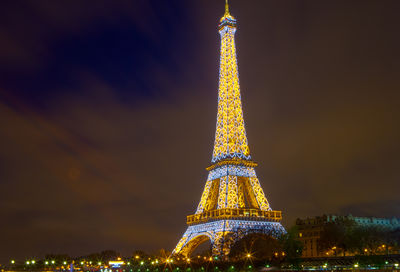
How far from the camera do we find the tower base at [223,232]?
77700mm

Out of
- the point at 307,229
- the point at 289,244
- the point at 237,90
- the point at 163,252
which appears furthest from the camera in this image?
the point at 307,229

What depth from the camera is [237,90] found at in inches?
3733

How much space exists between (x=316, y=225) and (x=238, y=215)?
56243 millimetres

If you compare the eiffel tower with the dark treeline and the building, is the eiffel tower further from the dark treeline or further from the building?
the building

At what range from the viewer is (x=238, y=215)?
81125 millimetres

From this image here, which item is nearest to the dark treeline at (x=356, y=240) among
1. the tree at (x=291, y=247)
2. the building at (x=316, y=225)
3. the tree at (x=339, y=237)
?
the tree at (x=339, y=237)

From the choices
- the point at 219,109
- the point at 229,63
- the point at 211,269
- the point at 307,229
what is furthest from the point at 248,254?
the point at 307,229

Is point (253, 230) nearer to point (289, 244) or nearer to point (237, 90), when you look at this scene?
point (289, 244)

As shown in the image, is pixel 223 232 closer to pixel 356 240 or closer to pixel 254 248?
pixel 254 248

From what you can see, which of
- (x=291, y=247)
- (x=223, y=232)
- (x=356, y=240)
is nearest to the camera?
(x=291, y=247)

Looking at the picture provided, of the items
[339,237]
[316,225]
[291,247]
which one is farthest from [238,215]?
[316,225]

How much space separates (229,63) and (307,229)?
59.6 metres

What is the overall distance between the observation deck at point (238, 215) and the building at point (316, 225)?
39755 millimetres

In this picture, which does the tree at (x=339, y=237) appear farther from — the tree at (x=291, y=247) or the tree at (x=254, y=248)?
the tree at (x=254, y=248)
